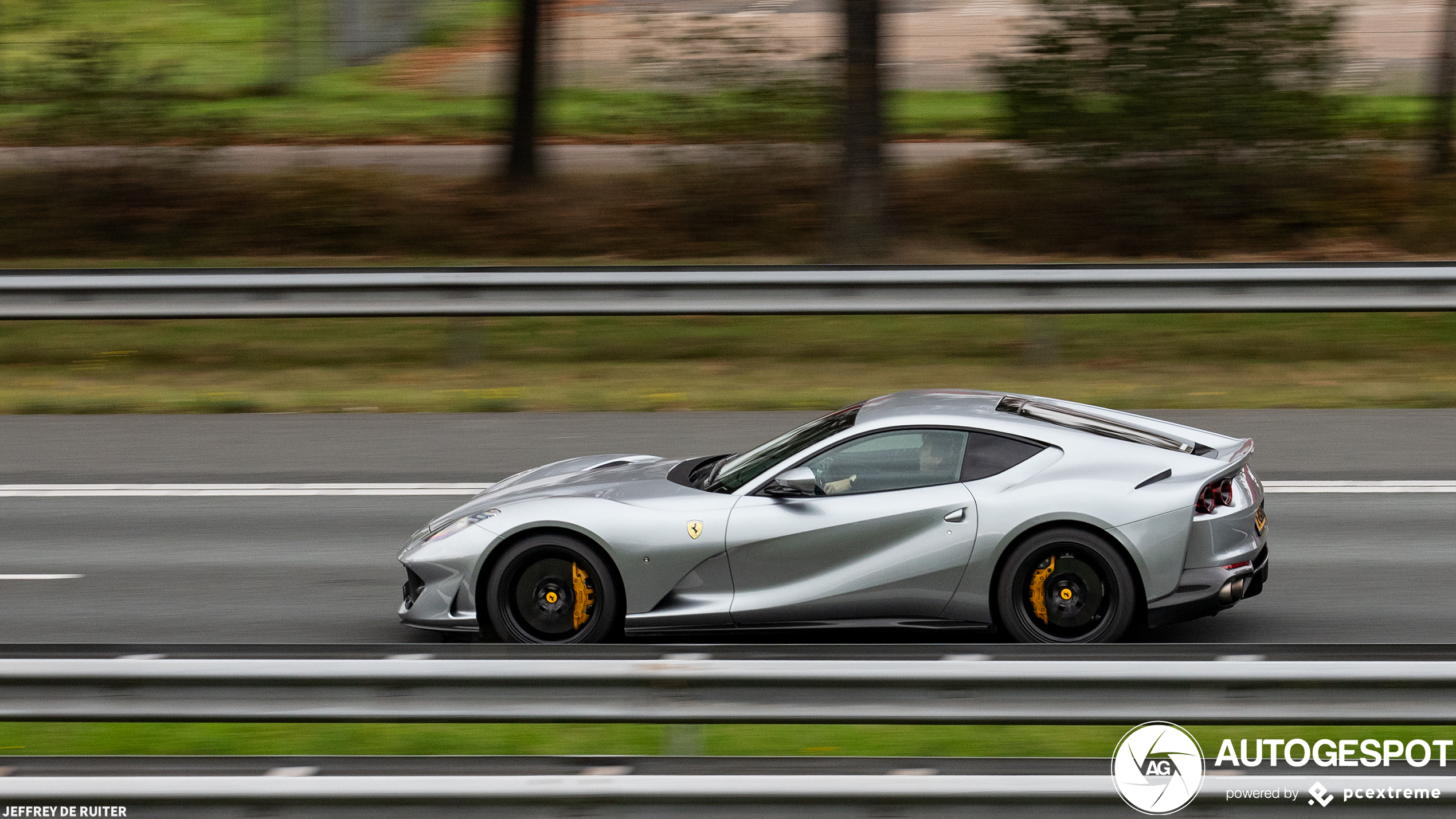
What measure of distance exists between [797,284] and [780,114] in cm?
480

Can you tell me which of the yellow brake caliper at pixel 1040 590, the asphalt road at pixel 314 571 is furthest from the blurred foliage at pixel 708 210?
the yellow brake caliper at pixel 1040 590

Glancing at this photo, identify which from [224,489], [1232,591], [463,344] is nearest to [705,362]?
[463,344]

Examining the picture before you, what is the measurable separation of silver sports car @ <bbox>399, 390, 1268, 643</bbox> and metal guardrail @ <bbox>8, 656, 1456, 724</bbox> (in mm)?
1928

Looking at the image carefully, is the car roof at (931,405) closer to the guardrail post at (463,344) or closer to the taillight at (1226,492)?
the taillight at (1226,492)

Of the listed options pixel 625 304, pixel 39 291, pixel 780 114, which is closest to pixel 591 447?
pixel 625 304

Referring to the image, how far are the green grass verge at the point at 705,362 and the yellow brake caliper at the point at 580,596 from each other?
203 inches

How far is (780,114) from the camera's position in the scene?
1770cm

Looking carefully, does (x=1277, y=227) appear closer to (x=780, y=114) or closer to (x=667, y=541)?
(x=780, y=114)

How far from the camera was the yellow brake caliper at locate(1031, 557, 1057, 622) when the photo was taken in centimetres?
679

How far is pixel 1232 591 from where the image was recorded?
678 centimetres

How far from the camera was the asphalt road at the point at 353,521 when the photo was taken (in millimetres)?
7578

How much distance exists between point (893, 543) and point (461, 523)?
6.34ft

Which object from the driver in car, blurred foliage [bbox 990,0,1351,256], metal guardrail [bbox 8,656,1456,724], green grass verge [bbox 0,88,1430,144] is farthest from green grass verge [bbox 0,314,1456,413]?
metal guardrail [bbox 8,656,1456,724]

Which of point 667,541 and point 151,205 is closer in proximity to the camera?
point 667,541
